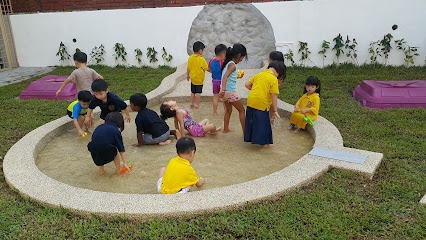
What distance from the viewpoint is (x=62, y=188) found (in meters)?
3.74

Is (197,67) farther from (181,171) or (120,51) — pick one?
(120,51)

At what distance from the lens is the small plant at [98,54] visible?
480 inches

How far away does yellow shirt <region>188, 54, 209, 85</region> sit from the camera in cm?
690

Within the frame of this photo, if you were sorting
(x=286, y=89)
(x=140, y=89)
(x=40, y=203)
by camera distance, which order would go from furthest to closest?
1. (x=140, y=89)
2. (x=286, y=89)
3. (x=40, y=203)

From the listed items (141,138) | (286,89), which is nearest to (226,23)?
(286,89)

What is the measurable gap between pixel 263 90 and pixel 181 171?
6.19ft

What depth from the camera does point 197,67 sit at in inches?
273

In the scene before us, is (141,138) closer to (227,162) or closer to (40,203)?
(227,162)

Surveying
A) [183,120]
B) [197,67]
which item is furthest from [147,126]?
[197,67]

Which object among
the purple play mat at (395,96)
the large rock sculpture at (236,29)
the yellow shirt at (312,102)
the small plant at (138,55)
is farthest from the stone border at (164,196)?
the small plant at (138,55)

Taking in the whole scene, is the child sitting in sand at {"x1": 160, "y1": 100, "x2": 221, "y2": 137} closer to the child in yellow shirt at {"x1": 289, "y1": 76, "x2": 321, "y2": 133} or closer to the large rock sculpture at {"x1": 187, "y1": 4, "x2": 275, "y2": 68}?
the child in yellow shirt at {"x1": 289, "y1": 76, "x2": 321, "y2": 133}

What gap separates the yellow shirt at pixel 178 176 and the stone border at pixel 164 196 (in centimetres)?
15

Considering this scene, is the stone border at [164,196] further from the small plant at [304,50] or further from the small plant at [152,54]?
the small plant at [152,54]

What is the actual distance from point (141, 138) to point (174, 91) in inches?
131
